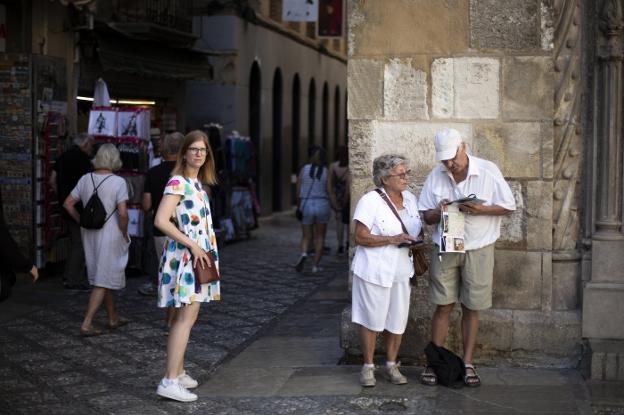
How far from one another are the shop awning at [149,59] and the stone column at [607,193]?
344 inches

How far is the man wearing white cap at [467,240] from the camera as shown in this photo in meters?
7.61

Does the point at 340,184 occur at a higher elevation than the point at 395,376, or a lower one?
higher

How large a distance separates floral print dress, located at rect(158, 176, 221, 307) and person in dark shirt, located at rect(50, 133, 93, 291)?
5573 mm

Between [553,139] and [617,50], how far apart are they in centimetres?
76

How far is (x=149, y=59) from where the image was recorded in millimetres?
17672

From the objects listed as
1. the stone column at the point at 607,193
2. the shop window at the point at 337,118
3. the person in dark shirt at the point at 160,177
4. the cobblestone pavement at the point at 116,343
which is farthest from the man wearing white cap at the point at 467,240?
the shop window at the point at 337,118

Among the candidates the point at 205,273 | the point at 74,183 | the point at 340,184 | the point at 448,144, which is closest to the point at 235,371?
the point at 205,273

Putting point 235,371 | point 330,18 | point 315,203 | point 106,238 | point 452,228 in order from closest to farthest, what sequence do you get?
point 452,228
point 235,371
point 106,238
point 315,203
point 330,18

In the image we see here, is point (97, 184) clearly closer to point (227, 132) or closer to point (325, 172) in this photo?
point (325, 172)

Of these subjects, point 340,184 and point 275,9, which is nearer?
point 340,184

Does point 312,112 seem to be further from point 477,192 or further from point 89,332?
point 477,192

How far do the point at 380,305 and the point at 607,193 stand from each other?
73.8 inches

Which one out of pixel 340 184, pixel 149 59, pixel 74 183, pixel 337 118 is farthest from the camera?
pixel 337 118

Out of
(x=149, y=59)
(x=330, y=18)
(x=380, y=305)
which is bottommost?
(x=380, y=305)
